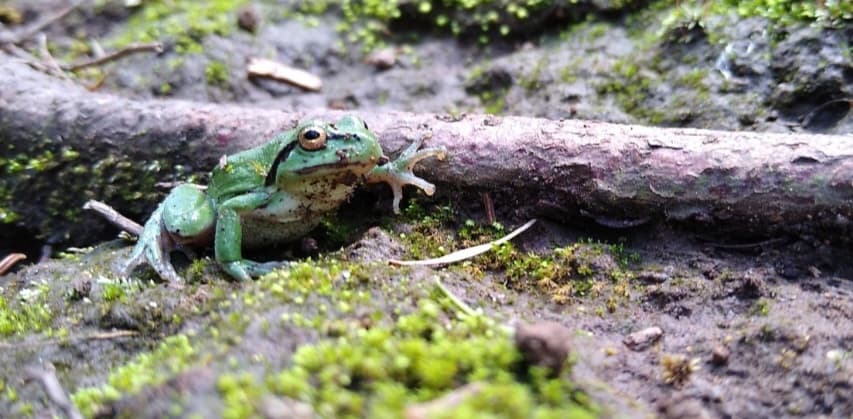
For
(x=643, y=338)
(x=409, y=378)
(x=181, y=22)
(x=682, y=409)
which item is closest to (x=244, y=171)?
(x=409, y=378)

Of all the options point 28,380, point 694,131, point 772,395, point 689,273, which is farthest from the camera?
point 694,131

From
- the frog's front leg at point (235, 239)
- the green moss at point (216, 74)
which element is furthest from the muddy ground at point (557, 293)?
the green moss at point (216, 74)

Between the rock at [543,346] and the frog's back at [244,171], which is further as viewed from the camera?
the frog's back at [244,171]

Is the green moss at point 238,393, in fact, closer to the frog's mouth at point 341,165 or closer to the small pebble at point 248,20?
the frog's mouth at point 341,165

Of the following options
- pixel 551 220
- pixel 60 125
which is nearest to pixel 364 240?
pixel 551 220

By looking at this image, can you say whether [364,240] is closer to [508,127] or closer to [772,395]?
[508,127]

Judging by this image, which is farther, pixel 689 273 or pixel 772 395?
pixel 689 273
